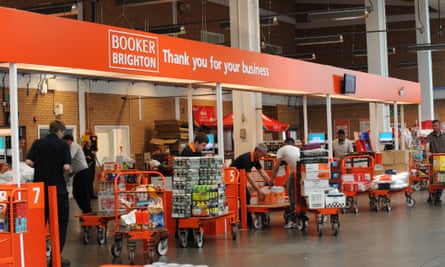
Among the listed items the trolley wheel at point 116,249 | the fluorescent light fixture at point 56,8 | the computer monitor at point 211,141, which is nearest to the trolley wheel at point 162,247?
the trolley wheel at point 116,249

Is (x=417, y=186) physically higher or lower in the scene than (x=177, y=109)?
lower

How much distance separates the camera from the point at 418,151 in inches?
803

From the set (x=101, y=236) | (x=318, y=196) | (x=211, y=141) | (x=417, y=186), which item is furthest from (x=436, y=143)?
(x=211, y=141)

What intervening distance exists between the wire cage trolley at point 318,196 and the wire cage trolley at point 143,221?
277cm

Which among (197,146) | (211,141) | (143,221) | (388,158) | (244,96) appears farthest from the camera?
(211,141)

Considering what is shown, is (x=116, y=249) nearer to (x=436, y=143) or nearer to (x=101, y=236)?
(x=101, y=236)

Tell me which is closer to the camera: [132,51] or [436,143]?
[132,51]

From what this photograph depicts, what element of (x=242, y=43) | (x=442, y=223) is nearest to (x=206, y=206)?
(x=442, y=223)

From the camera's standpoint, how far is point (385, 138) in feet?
74.4

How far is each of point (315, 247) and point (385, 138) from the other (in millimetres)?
12767

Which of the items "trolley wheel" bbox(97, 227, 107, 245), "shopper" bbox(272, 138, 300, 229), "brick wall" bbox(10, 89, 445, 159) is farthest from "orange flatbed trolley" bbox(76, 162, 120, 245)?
"brick wall" bbox(10, 89, 445, 159)

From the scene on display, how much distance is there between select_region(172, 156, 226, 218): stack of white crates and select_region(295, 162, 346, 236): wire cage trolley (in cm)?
174

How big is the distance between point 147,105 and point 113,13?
11.1 feet

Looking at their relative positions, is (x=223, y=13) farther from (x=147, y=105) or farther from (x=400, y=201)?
(x=400, y=201)
